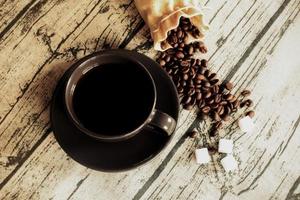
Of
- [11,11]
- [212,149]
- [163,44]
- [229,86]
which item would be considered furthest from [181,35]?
[11,11]

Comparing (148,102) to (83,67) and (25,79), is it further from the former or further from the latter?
(25,79)

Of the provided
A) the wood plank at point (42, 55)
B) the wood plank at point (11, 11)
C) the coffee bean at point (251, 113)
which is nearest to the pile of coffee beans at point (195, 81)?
the coffee bean at point (251, 113)

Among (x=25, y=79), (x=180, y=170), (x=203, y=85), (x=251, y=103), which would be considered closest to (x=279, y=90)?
(x=251, y=103)

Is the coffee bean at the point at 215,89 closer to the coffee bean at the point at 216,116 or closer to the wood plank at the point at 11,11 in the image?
the coffee bean at the point at 216,116

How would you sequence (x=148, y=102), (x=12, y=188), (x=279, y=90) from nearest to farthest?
(x=148, y=102)
(x=12, y=188)
(x=279, y=90)

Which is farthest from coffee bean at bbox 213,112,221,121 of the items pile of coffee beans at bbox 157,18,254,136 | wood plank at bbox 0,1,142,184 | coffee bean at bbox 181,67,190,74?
wood plank at bbox 0,1,142,184

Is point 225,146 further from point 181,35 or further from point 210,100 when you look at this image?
point 181,35
